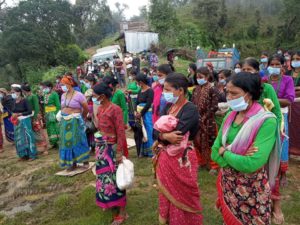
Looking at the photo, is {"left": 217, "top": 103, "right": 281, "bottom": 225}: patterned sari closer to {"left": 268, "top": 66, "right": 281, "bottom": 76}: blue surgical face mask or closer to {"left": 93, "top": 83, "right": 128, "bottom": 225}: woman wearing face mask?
{"left": 93, "top": 83, "right": 128, "bottom": 225}: woman wearing face mask

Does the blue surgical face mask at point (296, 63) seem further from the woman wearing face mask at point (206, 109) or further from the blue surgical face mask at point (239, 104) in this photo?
the blue surgical face mask at point (239, 104)

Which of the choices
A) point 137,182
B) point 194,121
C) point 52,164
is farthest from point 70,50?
point 194,121

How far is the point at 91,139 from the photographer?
271 inches

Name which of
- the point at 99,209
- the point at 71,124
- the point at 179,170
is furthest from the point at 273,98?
the point at 71,124

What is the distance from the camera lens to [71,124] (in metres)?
5.36

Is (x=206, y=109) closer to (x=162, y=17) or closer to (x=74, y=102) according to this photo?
(x=74, y=102)

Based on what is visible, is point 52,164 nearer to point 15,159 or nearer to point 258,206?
point 15,159

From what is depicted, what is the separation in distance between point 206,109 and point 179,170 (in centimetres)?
220

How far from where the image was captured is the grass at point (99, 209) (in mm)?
3869

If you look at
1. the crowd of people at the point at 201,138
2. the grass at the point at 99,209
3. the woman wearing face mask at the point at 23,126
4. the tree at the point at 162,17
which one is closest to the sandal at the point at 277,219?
the crowd of people at the point at 201,138

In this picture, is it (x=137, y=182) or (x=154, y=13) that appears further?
(x=154, y=13)

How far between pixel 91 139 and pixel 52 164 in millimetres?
1030

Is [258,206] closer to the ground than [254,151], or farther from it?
closer to the ground

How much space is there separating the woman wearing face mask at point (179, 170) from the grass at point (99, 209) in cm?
107
